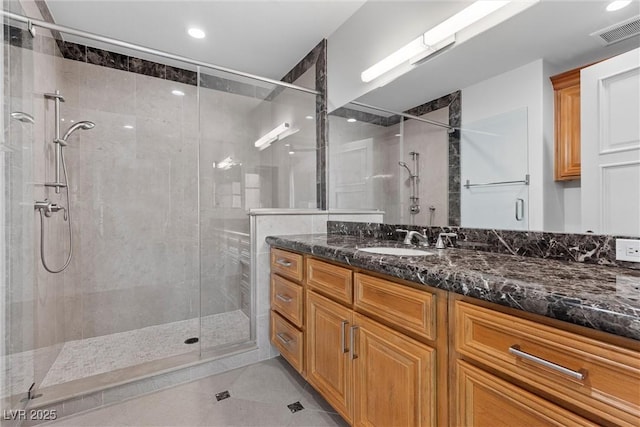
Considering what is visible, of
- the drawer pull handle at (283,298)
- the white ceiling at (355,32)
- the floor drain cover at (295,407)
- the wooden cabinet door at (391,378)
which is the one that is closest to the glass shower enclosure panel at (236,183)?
the drawer pull handle at (283,298)

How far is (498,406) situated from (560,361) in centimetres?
22

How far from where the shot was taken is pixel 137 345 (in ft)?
7.51

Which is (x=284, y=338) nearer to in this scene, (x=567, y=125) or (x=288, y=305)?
(x=288, y=305)

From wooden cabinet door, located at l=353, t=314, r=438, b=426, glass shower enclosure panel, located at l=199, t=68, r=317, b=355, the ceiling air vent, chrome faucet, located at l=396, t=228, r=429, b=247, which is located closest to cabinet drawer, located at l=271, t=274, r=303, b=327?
glass shower enclosure panel, located at l=199, t=68, r=317, b=355

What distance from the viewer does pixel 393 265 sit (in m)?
1.00

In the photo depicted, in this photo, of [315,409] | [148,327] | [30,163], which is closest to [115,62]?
[30,163]

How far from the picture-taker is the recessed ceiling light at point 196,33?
2309mm

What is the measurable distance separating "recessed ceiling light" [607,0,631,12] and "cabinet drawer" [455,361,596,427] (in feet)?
4.16

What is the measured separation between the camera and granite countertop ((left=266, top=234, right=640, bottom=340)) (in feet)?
1.80

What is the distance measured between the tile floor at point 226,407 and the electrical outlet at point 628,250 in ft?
4.58

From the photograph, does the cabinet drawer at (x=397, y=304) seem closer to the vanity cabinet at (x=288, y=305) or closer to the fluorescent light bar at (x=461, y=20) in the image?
the vanity cabinet at (x=288, y=305)

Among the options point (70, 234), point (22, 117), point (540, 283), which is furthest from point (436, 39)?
point (70, 234)

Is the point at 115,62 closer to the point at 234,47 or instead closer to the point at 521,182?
the point at 234,47

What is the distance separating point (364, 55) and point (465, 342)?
1.99m
